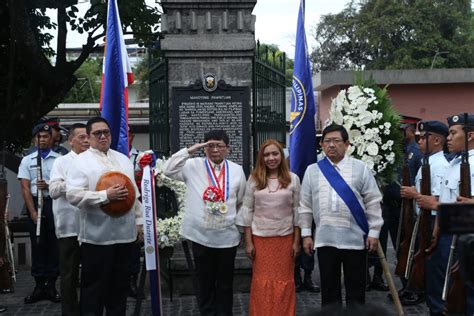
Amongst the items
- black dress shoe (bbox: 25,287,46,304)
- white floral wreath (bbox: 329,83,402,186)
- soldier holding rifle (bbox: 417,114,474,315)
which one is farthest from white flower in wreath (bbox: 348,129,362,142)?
A: black dress shoe (bbox: 25,287,46,304)

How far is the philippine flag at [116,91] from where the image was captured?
8.57 metres

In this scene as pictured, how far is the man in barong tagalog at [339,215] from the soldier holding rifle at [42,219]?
3353 mm

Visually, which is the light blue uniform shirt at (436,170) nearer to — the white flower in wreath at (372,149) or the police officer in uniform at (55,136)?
the white flower in wreath at (372,149)

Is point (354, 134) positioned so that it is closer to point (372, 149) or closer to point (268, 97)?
point (372, 149)

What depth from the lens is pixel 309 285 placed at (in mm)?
9508

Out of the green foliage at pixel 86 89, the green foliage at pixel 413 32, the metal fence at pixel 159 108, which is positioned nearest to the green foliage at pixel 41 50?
the metal fence at pixel 159 108

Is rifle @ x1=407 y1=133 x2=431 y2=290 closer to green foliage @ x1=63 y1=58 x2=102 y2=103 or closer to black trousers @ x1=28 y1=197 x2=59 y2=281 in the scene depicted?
black trousers @ x1=28 y1=197 x2=59 y2=281

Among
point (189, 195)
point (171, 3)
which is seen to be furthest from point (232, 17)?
point (189, 195)

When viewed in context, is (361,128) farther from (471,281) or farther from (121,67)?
(471,281)

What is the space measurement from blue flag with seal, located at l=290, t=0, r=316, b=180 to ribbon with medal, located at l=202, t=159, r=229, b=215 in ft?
6.83

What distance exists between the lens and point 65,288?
7656mm

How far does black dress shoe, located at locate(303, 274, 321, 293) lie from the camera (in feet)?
31.1

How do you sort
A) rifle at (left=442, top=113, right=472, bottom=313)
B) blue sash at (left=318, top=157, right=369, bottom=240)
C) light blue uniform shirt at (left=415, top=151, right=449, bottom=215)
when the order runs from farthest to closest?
light blue uniform shirt at (left=415, top=151, right=449, bottom=215)
blue sash at (left=318, top=157, right=369, bottom=240)
rifle at (left=442, top=113, right=472, bottom=313)

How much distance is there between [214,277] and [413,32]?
3884 centimetres
